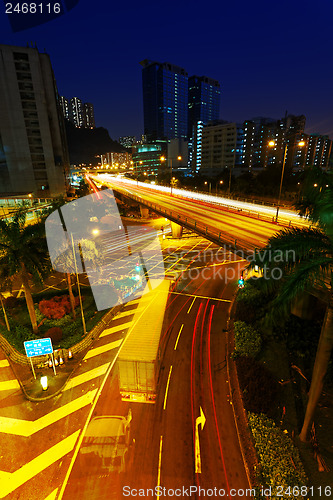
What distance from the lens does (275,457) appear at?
455 inches

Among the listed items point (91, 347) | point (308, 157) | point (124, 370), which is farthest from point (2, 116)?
point (308, 157)

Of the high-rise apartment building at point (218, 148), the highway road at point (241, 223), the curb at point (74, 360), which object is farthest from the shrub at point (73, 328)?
the high-rise apartment building at point (218, 148)

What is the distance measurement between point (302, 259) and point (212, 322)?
1483 centimetres

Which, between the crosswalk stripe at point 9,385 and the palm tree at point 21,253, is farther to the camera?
the palm tree at point 21,253

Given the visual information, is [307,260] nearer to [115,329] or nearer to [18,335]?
[115,329]

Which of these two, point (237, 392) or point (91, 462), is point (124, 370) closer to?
point (91, 462)

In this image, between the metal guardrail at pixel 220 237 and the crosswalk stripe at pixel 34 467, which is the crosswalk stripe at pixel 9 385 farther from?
the metal guardrail at pixel 220 237

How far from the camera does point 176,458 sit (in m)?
12.4

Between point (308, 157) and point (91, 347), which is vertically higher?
point (308, 157)

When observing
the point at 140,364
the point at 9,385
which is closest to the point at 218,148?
the point at 140,364

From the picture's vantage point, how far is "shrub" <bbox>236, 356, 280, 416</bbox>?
1447 cm

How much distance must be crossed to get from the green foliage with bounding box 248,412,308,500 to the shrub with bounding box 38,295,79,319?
1869cm

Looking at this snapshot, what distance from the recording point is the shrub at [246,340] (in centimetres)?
1880

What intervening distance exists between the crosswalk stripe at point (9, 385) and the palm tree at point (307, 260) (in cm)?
1760
